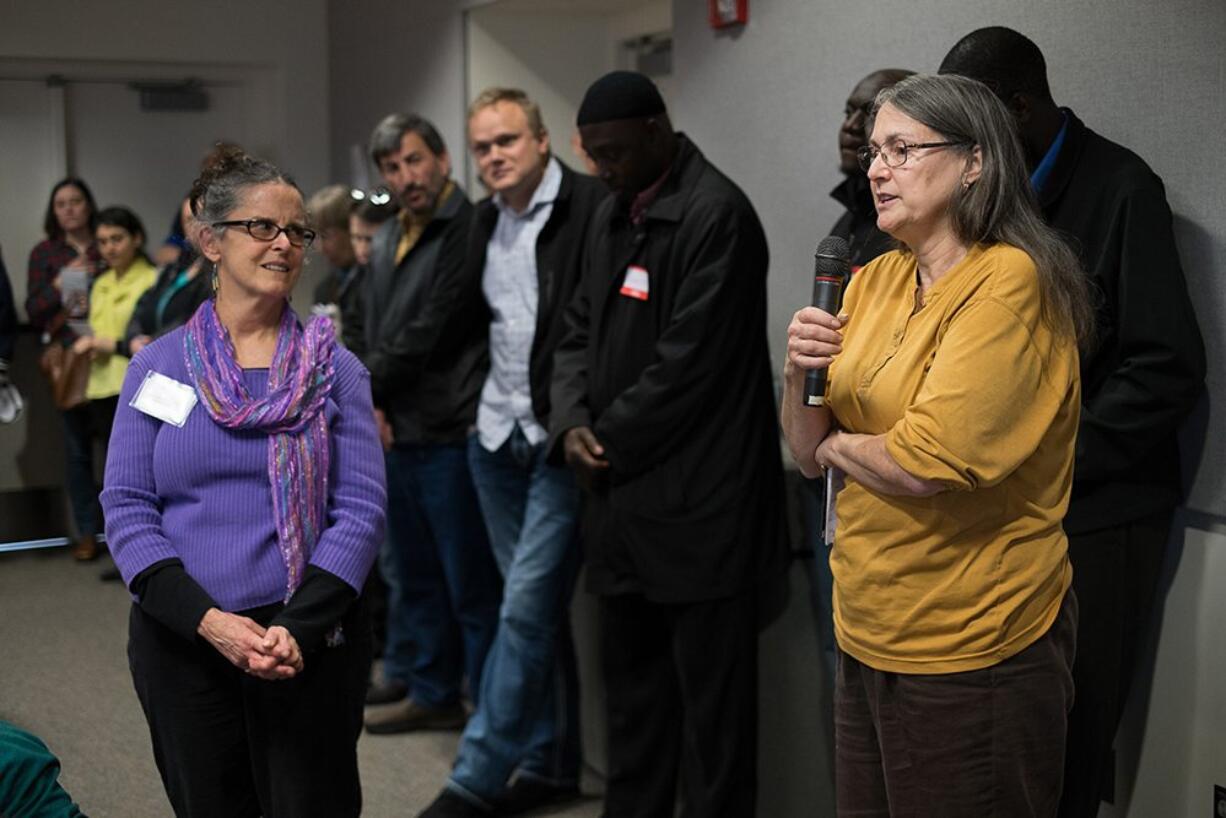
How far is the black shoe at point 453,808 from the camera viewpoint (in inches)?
135

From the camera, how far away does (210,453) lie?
2.20 m

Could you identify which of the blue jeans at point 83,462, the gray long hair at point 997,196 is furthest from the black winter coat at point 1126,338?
the blue jeans at point 83,462

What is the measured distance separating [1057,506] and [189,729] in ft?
4.45

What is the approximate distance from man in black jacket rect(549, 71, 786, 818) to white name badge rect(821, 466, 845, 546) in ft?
2.59

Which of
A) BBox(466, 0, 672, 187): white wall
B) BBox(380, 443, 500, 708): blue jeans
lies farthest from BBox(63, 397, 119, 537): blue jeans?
BBox(380, 443, 500, 708): blue jeans

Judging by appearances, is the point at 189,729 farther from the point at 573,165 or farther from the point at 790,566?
the point at 573,165

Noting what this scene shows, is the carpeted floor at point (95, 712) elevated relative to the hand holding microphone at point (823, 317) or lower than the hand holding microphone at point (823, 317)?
lower

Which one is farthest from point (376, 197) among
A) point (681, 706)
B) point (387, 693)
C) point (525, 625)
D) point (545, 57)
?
point (681, 706)

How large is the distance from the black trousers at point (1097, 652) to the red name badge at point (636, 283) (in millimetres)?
1062

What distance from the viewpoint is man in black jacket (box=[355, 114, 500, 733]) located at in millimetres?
3795

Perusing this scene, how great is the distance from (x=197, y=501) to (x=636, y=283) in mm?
1111

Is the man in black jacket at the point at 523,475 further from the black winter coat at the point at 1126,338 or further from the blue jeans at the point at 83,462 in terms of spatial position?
the blue jeans at the point at 83,462

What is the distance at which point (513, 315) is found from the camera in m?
3.58

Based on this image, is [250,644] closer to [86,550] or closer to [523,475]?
[523,475]
